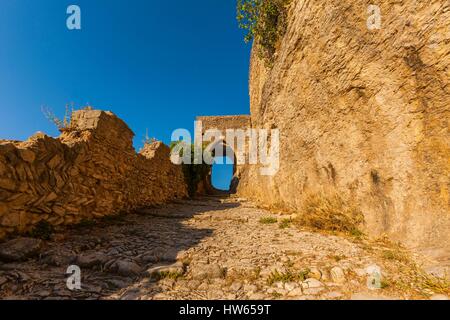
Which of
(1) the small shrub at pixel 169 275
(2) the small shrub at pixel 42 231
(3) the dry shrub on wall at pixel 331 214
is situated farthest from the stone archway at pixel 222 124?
(1) the small shrub at pixel 169 275

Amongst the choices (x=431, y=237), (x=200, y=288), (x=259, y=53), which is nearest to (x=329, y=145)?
(x=431, y=237)

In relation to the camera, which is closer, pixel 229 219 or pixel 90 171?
pixel 90 171

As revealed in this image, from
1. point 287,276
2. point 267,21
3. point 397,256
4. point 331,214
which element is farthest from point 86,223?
point 267,21

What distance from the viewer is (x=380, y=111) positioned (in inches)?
149

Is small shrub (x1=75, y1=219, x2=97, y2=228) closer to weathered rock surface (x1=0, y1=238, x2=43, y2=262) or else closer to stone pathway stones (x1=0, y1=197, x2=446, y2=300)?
stone pathway stones (x1=0, y1=197, x2=446, y2=300)

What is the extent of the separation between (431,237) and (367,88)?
259 centimetres

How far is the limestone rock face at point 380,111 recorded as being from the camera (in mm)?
2996

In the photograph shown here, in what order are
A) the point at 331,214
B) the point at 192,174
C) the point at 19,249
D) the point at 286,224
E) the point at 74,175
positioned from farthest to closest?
1. the point at 192,174
2. the point at 286,224
3. the point at 331,214
4. the point at 74,175
5. the point at 19,249

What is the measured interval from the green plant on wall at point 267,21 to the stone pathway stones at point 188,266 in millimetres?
7242

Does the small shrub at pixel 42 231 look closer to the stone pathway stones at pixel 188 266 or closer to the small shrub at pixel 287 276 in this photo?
the stone pathway stones at pixel 188 266

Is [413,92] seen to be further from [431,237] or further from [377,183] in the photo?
[431,237]

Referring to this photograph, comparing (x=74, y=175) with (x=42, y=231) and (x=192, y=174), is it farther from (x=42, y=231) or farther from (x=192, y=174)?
(x=192, y=174)

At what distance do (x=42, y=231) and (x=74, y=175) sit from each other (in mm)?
1321
